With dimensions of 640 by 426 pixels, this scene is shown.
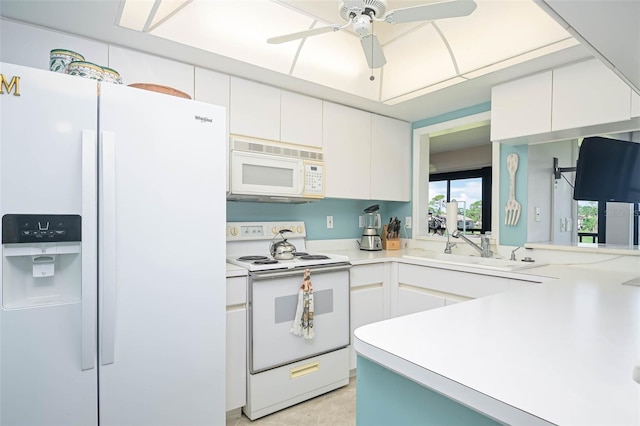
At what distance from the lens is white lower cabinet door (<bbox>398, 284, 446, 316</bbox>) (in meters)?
2.40

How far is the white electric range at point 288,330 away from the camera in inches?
78.5

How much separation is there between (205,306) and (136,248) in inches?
17.3

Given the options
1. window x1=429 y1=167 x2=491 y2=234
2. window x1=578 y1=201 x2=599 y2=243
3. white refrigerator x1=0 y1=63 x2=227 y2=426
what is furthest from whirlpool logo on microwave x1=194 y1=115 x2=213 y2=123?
window x1=429 y1=167 x2=491 y2=234

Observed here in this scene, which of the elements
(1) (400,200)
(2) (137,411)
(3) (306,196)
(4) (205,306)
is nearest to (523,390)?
(4) (205,306)

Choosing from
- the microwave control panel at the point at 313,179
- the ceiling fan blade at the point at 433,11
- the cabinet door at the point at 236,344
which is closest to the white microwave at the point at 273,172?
the microwave control panel at the point at 313,179

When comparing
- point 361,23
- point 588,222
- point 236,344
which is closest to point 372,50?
point 361,23

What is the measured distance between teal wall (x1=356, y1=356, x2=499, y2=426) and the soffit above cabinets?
6.54 feet

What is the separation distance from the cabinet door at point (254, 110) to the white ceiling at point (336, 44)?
9cm

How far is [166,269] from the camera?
5.15 feet

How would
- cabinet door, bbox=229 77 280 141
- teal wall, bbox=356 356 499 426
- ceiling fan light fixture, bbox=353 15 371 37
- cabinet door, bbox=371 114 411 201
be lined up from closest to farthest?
teal wall, bbox=356 356 499 426 < ceiling fan light fixture, bbox=353 15 371 37 < cabinet door, bbox=229 77 280 141 < cabinet door, bbox=371 114 411 201

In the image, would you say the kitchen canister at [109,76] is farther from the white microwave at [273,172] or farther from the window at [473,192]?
the window at [473,192]

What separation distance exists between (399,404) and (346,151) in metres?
2.35

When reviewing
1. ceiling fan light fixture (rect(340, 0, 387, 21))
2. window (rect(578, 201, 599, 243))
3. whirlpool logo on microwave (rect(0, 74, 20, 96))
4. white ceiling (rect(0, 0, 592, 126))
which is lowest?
window (rect(578, 201, 599, 243))

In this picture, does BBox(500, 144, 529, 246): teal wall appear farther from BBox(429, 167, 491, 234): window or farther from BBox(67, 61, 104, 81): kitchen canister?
BBox(429, 167, 491, 234): window
